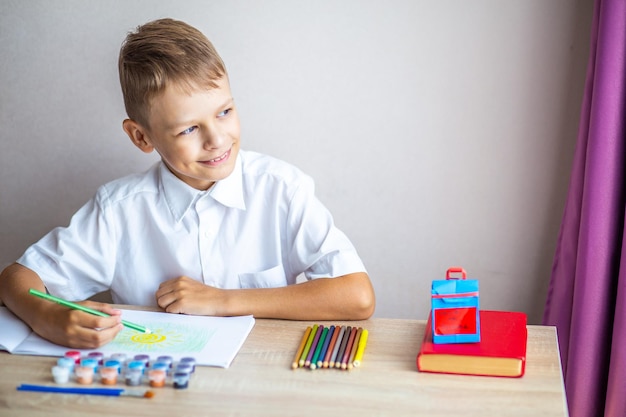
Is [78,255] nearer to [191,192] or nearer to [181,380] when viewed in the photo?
[191,192]

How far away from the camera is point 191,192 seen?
1692 mm

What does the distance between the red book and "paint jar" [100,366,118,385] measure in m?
0.47

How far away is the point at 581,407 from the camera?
1.83 m

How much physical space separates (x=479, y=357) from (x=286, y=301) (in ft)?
1.36

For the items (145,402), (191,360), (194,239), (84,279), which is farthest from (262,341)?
(84,279)

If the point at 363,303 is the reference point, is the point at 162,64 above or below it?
above

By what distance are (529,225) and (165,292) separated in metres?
0.96

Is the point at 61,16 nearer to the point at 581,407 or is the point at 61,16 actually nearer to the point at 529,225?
the point at 529,225

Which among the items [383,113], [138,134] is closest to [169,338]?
[138,134]

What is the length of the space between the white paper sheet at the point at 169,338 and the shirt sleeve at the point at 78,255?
178 mm

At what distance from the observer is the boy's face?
153cm

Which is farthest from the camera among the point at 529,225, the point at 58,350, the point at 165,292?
the point at 529,225

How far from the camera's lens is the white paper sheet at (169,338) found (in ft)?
4.36

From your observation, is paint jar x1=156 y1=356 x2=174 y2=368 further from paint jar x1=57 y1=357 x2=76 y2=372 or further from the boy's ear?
the boy's ear
